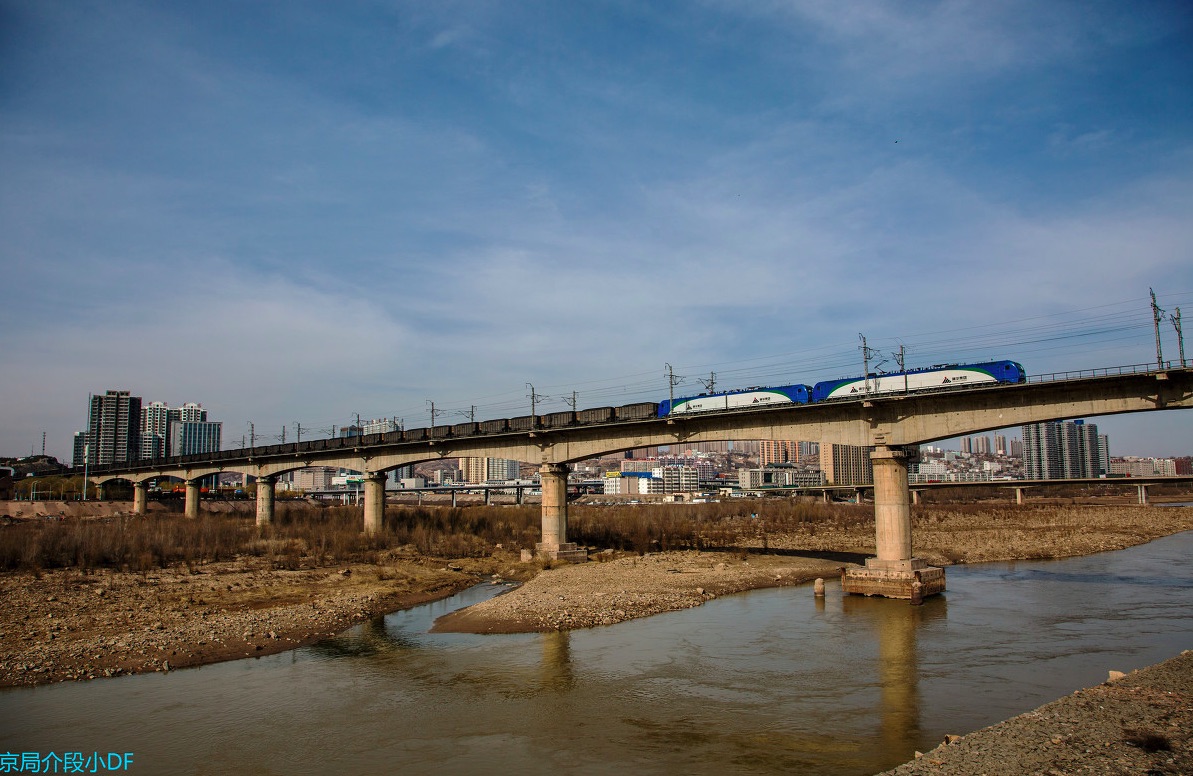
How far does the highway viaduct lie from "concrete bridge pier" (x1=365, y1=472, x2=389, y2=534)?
1139 centimetres

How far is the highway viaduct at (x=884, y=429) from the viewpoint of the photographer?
32656 millimetres

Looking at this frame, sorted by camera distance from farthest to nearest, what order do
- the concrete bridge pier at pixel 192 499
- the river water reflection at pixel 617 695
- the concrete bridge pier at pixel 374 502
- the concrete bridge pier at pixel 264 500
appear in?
1. the concrete bridge pier at pixel 192 499
2. the concrete bridge pier at pixel 264 500
3. the concrete bridge pier at pixel 374 502
4. the river water reflection at pixel 617 695

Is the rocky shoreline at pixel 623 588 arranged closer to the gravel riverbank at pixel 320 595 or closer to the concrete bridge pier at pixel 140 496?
the gravel riverbank at pixel 320 595

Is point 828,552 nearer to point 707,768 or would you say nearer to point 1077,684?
point 1077,684

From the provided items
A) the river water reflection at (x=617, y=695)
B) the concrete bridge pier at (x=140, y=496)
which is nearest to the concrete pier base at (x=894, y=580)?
the river water reflection at (x=617, y=695)

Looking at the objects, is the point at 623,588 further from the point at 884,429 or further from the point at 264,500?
the point at 264,500

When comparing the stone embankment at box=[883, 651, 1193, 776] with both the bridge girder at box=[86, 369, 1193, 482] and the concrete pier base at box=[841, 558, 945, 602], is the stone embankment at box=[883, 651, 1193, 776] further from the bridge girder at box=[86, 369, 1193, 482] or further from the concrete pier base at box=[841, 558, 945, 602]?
the bridge girder at box=[86, 369, 1193, 482]

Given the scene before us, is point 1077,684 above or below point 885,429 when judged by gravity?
below

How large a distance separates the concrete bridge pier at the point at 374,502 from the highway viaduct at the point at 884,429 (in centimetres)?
1139

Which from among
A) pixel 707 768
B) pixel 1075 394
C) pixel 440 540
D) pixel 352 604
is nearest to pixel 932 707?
pixel 707 768

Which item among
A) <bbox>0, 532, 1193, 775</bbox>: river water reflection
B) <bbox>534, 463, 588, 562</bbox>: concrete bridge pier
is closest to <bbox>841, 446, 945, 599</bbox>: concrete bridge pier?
<bbox>0, 532, 1193, 775</bbox>: river water reflection

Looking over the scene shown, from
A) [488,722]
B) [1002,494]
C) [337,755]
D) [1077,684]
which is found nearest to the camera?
[337,755]

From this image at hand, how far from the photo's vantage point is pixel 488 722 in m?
18.3

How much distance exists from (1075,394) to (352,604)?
3474 centimetres
